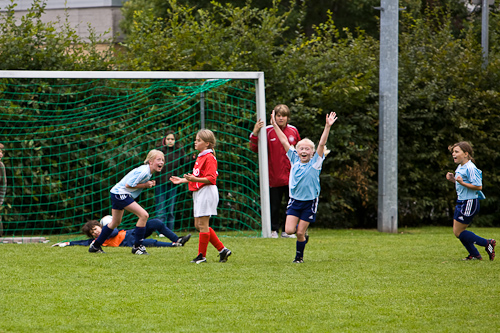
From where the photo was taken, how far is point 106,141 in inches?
424

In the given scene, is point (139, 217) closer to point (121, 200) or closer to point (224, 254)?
point (121, 200)

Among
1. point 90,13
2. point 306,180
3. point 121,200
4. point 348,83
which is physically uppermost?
point 90,13

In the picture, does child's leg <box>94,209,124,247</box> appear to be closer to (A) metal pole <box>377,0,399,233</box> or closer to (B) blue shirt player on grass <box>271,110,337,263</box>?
(B) blue shirt player on grass <box>271,110,337,263</box>

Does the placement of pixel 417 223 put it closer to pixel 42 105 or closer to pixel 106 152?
pixel 106 152

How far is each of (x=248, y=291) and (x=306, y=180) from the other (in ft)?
6.86


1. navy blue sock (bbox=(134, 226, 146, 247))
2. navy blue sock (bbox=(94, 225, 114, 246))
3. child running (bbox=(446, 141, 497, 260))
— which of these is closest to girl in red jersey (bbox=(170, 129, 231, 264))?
navy blue sock (bbox=(134, 226, 146, 247))

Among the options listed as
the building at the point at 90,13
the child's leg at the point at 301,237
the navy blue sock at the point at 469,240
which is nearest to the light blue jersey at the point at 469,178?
the navy blue sock at the point at 469,240

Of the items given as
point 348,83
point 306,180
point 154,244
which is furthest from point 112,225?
point 348,83

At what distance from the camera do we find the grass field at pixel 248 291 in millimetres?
4461

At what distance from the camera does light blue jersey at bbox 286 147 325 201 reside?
23.9 ft

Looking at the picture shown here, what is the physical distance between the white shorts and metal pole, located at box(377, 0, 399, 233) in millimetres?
4865

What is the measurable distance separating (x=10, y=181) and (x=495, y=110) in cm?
890

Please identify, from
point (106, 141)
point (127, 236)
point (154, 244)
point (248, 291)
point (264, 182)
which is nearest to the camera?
point (248, 291)

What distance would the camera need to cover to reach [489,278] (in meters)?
6.19
